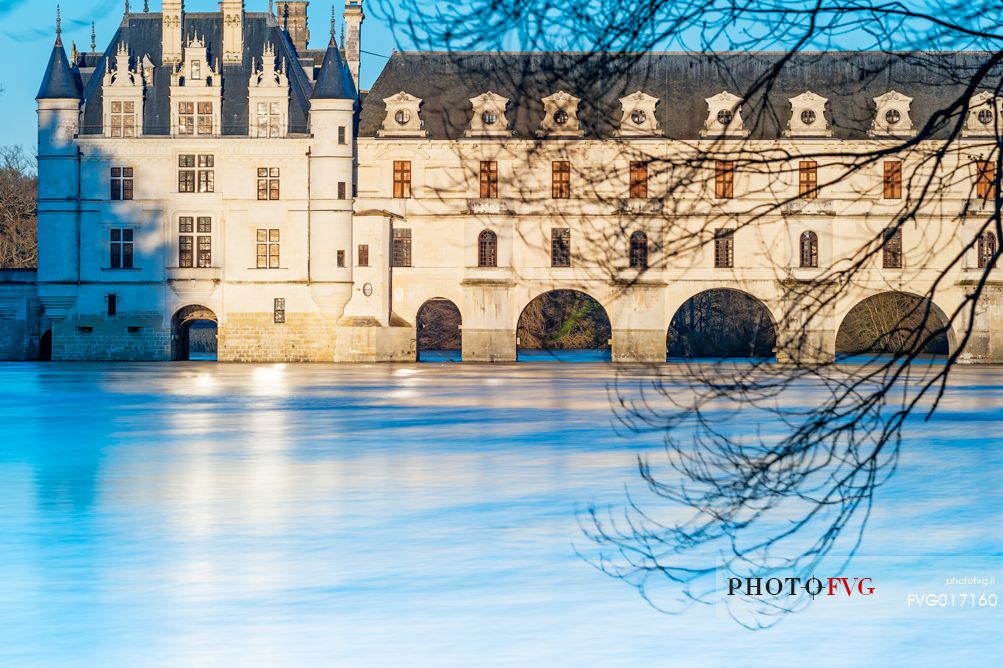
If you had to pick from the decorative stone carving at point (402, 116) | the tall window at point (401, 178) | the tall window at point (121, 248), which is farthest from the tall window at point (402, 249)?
the tall window at point (121, 248)

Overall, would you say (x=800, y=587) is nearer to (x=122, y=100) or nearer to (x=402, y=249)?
(x=402, y=249)

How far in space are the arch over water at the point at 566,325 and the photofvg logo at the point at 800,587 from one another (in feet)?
167

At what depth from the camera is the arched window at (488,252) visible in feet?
153

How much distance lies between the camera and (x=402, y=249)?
155ft

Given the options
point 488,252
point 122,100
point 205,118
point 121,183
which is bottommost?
point 488,252

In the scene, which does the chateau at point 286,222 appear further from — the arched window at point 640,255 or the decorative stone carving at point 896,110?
the arched window at point 640,255

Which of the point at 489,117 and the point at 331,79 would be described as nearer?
the point at 331,79

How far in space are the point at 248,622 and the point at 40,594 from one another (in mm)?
1476

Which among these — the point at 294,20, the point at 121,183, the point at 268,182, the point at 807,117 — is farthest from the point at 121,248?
the point at 807,117

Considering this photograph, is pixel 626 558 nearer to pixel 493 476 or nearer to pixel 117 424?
pixel 493 476

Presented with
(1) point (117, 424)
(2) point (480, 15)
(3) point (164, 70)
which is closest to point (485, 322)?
(3) point (164, 70)

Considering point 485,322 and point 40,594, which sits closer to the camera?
point 40,594

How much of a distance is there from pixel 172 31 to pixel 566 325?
68.6ft

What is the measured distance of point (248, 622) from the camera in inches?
283
